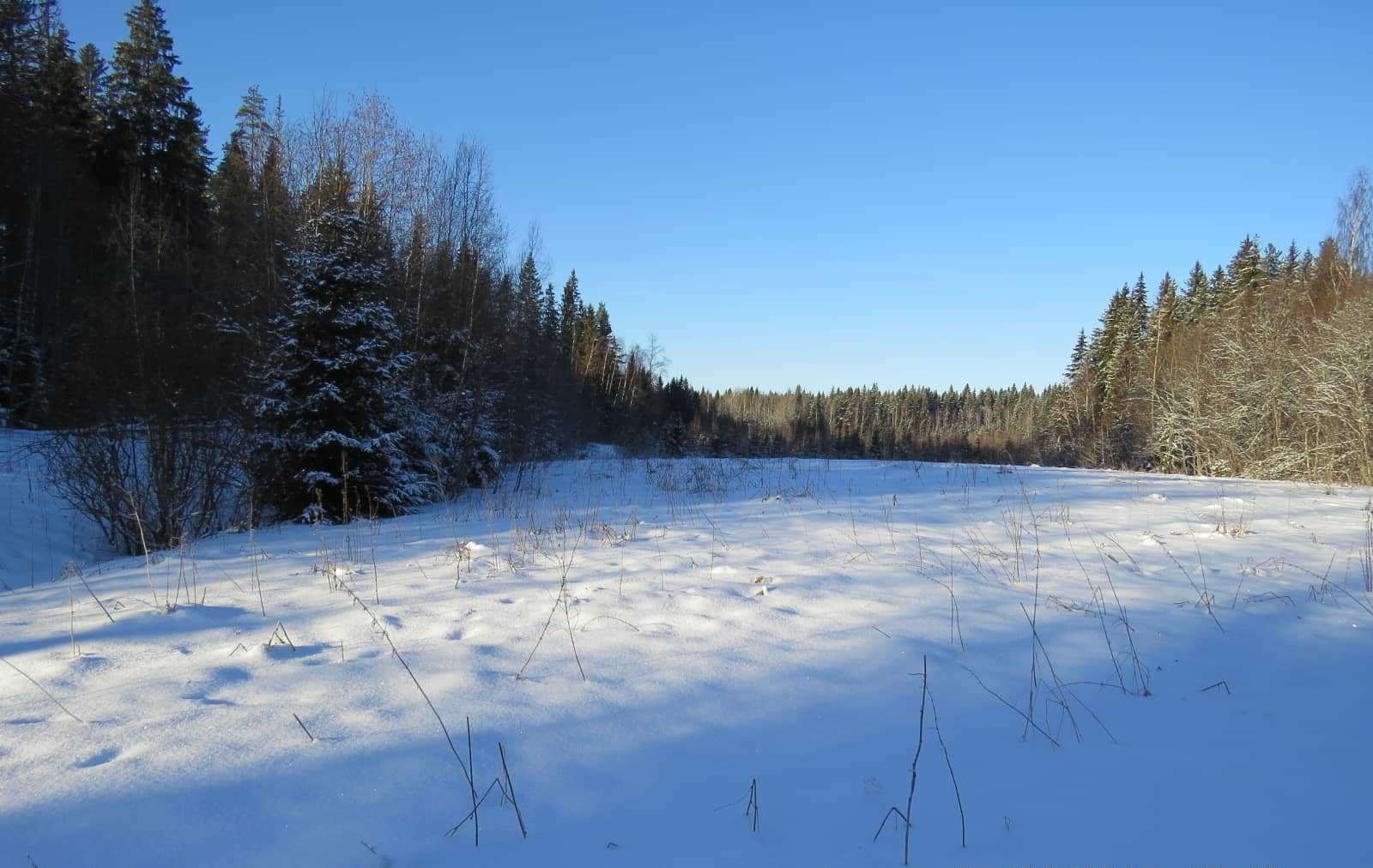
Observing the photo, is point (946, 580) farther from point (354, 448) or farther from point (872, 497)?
point (354, 448)

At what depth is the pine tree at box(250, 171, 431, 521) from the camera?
9852 millimetres

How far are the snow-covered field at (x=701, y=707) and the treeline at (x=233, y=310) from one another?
5060 millimetres

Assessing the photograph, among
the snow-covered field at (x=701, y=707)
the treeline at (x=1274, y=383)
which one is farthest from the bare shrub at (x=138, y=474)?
the treeline at (x=1274, y=383)

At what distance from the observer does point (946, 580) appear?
4.26 metres

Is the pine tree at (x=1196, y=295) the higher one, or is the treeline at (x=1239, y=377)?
the pine tree at (x=1196, y=295)

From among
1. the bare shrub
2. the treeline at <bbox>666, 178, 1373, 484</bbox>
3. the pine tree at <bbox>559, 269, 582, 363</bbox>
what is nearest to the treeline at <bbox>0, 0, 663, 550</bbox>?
the bare shrub

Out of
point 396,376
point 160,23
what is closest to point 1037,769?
point 396,376

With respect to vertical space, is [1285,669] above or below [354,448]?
below

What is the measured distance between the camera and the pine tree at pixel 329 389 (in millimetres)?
9852

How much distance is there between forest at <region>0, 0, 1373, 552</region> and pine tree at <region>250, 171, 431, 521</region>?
0.04 metres

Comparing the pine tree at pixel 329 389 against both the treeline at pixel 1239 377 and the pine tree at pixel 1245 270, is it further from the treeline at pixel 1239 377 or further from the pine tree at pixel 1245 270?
the pine tree at pixel 1245 270

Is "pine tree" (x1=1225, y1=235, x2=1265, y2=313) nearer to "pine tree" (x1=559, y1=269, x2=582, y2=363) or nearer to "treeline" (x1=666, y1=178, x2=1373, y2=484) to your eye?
"treeline" (x1=666, y1=178, x2=1373, y2=484)

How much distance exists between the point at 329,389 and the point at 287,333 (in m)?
1.33

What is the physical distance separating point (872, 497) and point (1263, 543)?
4.14m
